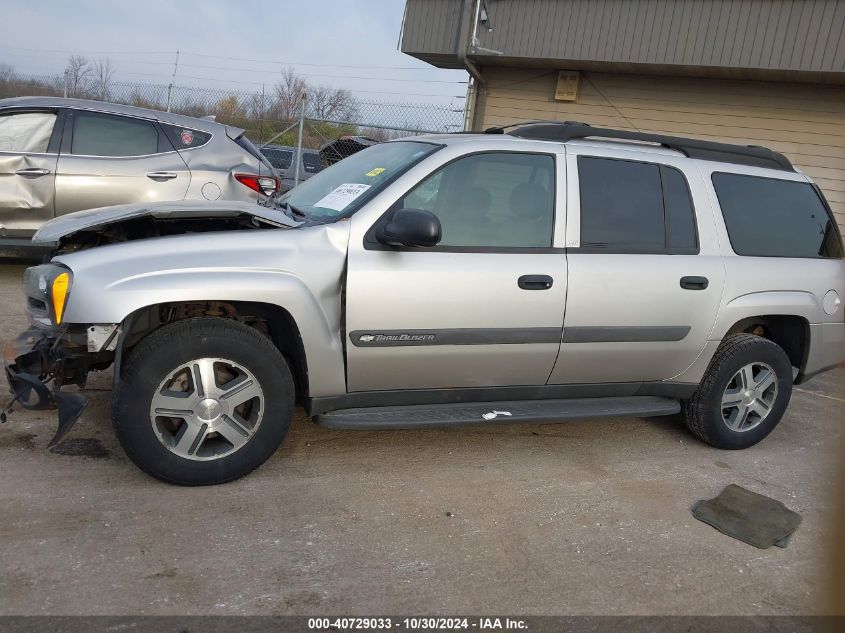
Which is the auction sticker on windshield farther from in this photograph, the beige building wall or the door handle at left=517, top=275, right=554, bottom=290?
the beige building wall

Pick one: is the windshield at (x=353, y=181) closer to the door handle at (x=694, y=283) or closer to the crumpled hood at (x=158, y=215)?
the crumpled hood at (x=158, y=215)

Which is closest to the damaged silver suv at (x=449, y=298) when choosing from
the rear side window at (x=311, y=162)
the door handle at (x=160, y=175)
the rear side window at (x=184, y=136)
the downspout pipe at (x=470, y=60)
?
the door handle at (x=160, y=175)

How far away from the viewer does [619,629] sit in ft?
9.16

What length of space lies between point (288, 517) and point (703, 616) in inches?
68.6

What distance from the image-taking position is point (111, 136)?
7.39 metres

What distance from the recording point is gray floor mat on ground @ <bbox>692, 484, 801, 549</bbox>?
3641mm

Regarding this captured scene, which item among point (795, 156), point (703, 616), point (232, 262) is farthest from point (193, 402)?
point (795, 156)

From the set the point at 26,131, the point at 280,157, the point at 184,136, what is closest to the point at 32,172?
the point at 26,131

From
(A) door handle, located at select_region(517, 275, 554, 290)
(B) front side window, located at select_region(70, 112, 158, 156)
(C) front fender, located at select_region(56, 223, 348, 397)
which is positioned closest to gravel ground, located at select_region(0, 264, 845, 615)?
(C) front fender, located at select_region(56, 223, 348, 397)

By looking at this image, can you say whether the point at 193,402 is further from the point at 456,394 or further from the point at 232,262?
the point at 456,394

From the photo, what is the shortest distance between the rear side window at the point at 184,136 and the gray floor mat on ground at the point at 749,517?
18.9 ft

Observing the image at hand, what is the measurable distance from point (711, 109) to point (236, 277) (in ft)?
29.8

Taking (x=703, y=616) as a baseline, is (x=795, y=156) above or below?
above

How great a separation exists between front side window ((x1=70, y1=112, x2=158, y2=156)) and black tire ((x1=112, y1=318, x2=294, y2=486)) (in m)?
4.63
